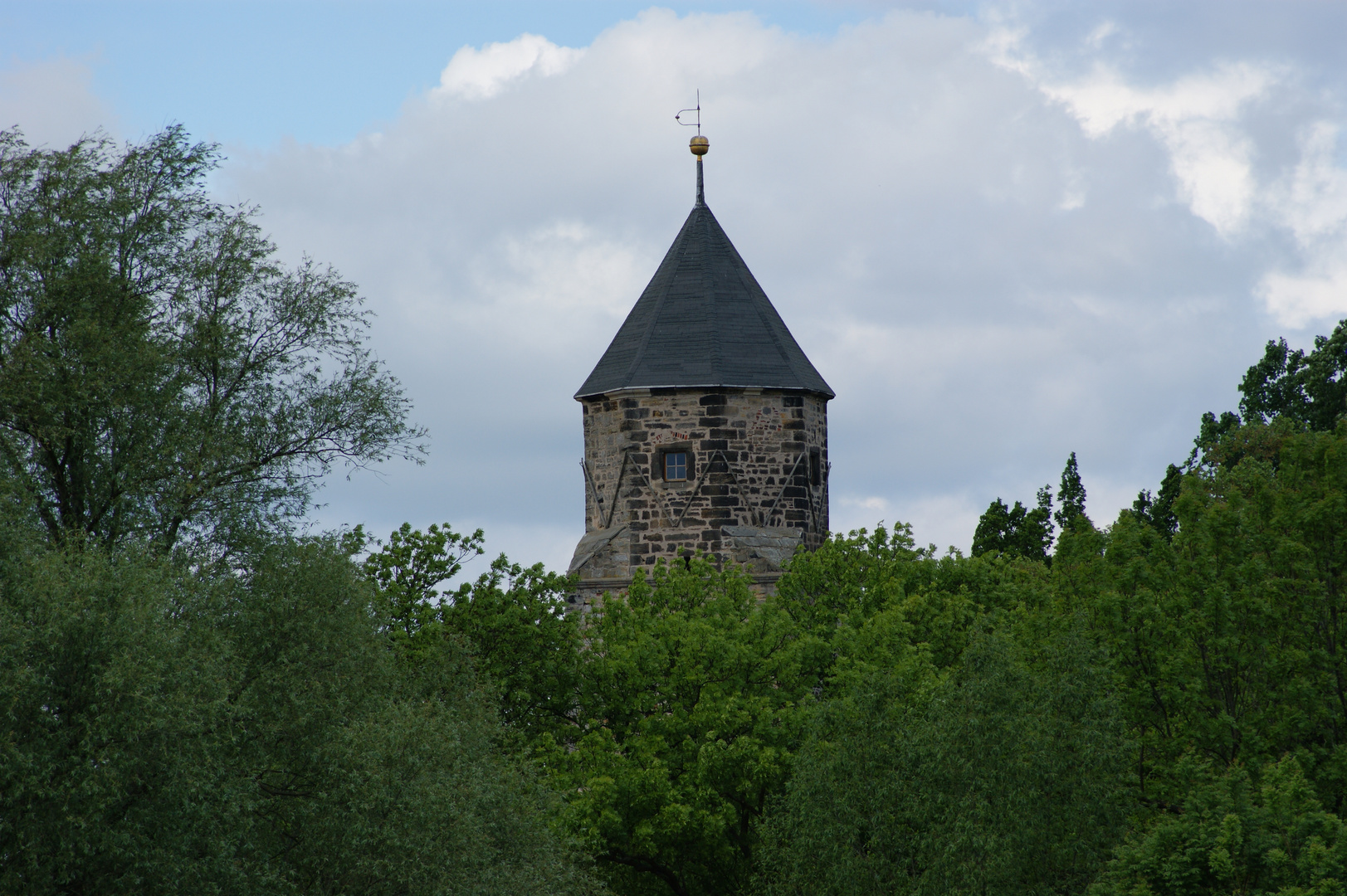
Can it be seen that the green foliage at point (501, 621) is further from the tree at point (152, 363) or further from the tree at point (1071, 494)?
the tree at point (1071, 494)

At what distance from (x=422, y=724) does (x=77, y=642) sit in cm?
433

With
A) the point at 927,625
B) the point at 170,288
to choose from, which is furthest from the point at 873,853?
the point at 170,288

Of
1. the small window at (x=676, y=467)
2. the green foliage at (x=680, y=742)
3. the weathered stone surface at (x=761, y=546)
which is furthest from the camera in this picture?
the small window at (x=676, y=467)

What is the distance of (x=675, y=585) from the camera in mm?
30234

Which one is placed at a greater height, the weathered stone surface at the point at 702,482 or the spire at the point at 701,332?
the spire at the point at 701,332

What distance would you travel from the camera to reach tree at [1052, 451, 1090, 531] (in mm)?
46406

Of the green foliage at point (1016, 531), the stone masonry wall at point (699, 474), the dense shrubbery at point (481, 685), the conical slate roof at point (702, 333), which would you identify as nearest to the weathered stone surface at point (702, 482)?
the stone masonry wall at point (699, 474)

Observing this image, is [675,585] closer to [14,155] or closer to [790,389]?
[790,389]

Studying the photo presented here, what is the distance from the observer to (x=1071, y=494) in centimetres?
4688

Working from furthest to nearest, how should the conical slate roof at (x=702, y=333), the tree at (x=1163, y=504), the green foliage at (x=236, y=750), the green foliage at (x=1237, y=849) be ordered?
the tree at (x=1163, y=504) < the conical slate roof at (x=702, y=333) < the green foliage at (x=1237, y=849) < the green foliage at (x=236, y=750)

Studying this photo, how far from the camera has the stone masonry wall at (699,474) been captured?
113 ft

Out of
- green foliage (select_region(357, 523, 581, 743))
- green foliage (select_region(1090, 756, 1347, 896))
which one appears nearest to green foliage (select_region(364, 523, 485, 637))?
green foliage (select_region(357, 523, 581, 743))

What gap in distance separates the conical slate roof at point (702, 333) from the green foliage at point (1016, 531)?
427 inches

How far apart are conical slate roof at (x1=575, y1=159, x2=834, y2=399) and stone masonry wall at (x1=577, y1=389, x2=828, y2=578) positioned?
1.12 ft
